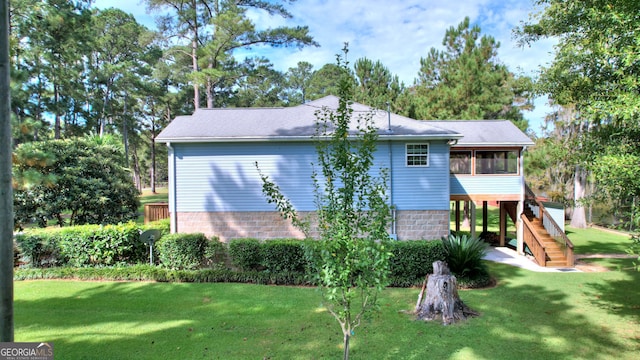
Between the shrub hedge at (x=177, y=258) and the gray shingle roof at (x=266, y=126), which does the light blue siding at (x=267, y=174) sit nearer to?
the gray shingle roof at (x=266, y=126)

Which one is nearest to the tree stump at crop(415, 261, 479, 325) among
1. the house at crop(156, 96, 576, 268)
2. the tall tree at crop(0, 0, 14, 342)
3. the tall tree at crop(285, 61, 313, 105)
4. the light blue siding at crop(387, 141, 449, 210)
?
the house at crop(156, 96, 576, 268)

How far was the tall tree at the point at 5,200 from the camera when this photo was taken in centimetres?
308

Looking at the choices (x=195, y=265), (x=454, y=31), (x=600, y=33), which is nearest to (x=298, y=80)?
(x=454, y=31)

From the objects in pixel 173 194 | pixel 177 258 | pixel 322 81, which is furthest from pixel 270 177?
pixel 322 81

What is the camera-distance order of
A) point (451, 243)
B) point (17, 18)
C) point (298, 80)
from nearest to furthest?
point (451, 243) < point (17, 18) < point (298, 80)

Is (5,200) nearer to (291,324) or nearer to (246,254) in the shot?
(291,324)

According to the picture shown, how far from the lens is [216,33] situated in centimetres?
1869

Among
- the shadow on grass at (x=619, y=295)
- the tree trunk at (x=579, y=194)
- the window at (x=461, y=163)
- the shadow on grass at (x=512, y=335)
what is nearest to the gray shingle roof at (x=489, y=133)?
the window at (x=461, y=163)

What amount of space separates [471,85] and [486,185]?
10.4 metres

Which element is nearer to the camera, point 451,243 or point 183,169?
point 451,243

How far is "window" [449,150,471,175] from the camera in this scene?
40.2 ft

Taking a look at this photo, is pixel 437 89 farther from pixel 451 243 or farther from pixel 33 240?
pixel 33 240

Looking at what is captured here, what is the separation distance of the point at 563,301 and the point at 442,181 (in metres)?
→ 4.62

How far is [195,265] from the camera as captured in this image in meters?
9.23
